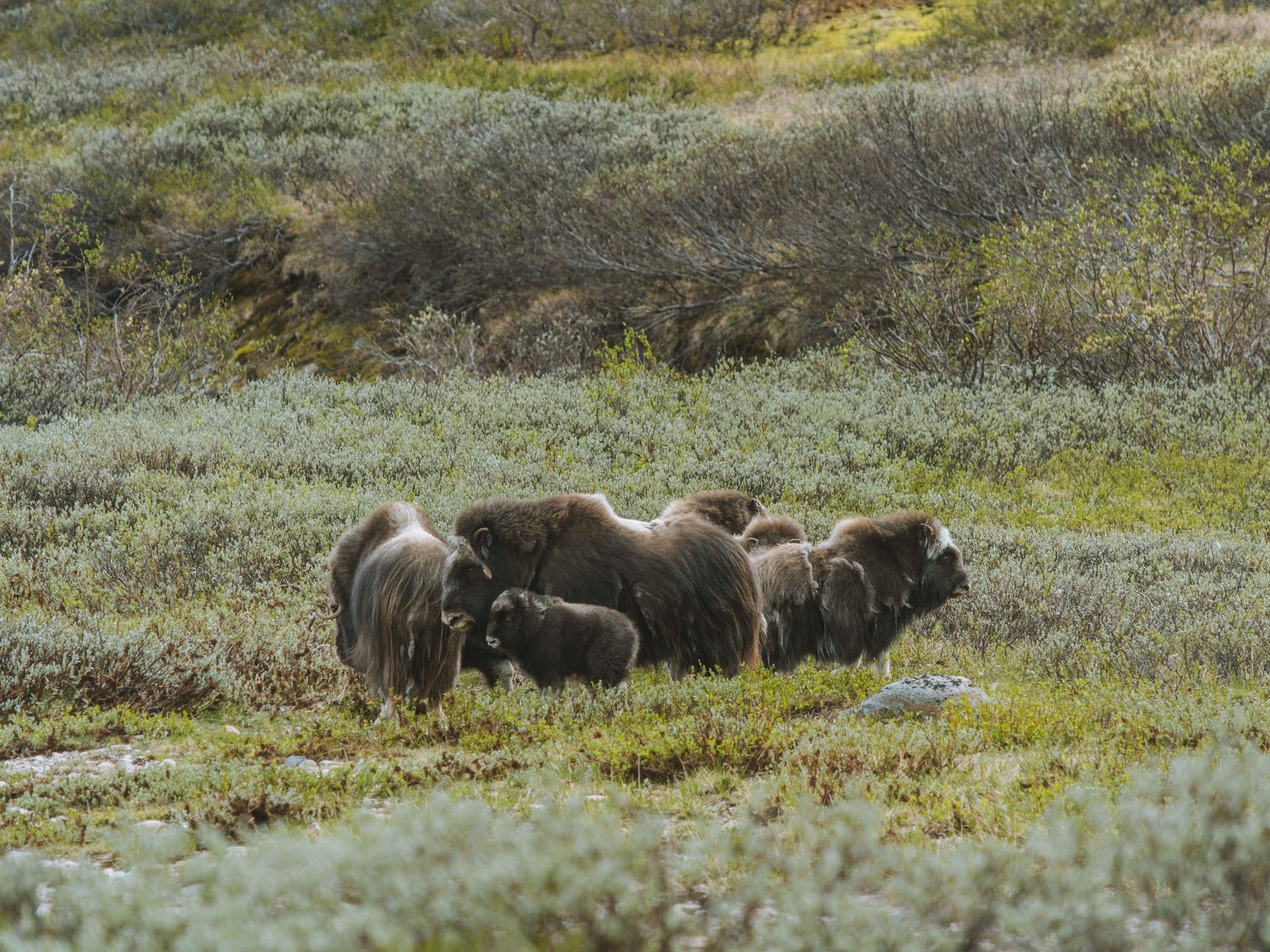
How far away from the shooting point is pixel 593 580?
6.84 metres

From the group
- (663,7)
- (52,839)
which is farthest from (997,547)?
(663,7)

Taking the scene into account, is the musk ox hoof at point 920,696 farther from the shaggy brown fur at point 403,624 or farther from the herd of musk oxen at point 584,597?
the shaggy brown fur at point 403,624

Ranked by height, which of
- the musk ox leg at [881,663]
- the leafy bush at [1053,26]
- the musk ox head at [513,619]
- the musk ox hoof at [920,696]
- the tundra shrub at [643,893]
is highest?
the leafy bush at [1053,26]

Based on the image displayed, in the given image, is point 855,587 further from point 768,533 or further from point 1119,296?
point 1119,296

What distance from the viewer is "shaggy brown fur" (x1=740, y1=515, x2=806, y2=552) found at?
832 cm

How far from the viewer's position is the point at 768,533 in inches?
333

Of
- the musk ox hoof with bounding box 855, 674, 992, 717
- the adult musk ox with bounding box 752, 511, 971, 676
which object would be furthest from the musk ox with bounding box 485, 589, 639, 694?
the adult musk ox with bounding box 752, 511, 971, 676

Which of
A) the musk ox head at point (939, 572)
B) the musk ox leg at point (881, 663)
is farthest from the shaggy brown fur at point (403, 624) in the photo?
the musk ox head at point (939, 572)

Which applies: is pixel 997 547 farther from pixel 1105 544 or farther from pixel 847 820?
pixel 847 820

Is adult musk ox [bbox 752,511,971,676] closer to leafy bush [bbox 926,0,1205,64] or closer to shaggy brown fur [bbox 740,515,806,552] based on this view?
shaggy brown fur [bbox 740,515,806,552]

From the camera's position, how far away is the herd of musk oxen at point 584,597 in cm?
648

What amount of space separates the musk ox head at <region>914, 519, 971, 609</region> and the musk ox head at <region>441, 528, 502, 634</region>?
9.60 feet

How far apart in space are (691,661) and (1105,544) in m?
4.91

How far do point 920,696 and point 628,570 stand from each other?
1724mm
